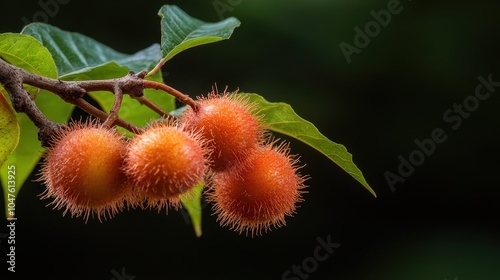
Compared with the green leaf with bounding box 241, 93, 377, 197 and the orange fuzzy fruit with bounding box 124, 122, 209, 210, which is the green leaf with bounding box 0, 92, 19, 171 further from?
the green leaf with bounding box 241, 93, 377, 197

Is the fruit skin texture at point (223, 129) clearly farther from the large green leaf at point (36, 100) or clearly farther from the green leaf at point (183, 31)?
the large green leaf at point (36, 100)

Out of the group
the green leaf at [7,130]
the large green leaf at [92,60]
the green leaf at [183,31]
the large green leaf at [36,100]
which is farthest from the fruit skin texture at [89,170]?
the large green leaf at [92,60]

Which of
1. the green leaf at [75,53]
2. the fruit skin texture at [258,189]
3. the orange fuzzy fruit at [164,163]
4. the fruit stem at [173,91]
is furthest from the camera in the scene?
the green leaf at [75,53]

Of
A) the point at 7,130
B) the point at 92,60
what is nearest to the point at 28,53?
the point at 7,130

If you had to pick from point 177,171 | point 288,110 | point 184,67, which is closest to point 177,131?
point 177,171

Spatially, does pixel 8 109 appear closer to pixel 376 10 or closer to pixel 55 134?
pixel 55 134

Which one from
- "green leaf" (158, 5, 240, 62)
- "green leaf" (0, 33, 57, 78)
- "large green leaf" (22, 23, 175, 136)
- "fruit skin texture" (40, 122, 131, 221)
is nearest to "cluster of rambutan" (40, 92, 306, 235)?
"fruit skin texture" (40, 122, 131, 221)
